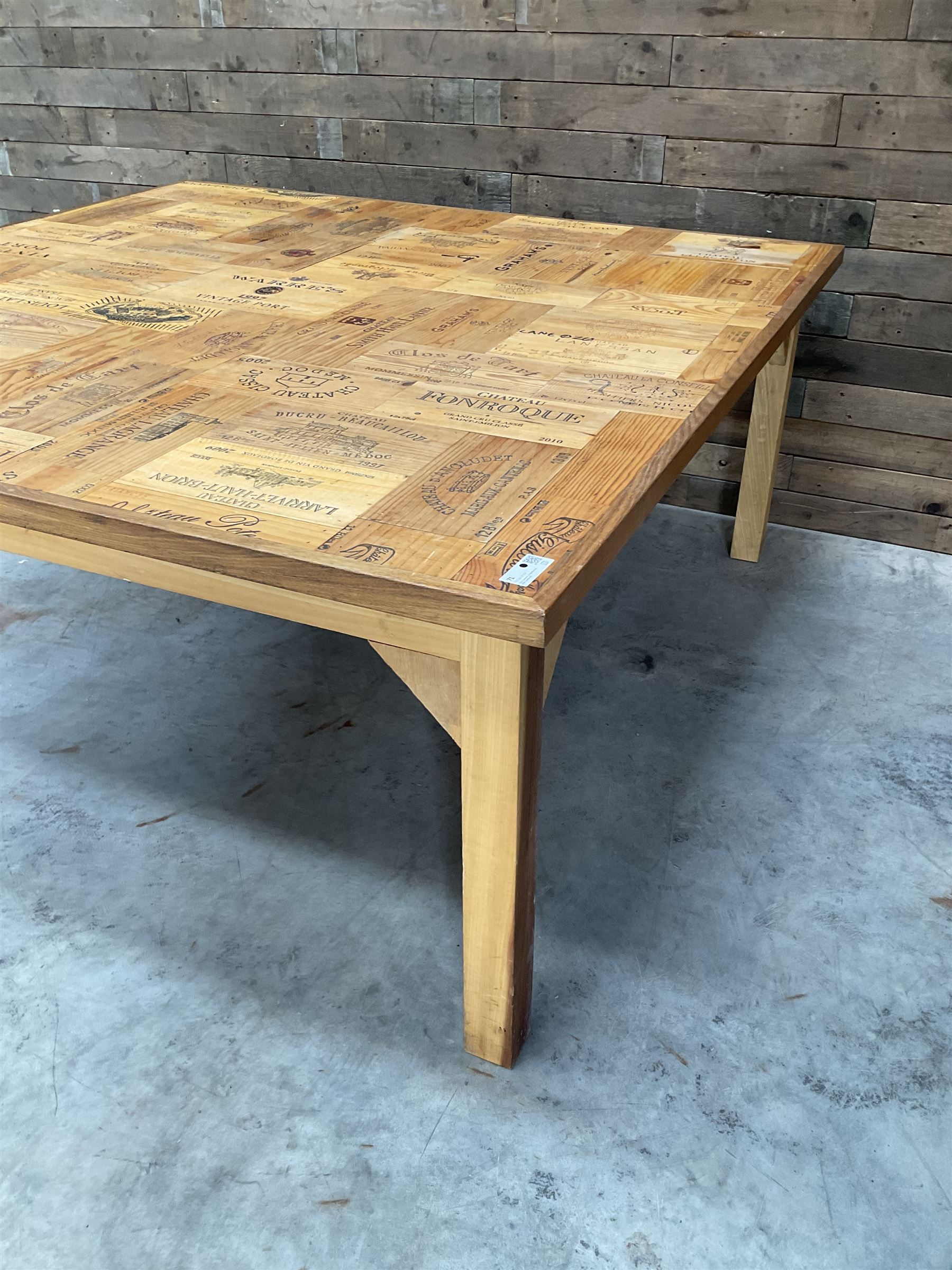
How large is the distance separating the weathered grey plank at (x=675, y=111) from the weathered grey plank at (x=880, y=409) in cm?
57

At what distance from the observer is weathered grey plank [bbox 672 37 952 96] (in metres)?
2.19

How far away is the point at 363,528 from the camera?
1134 millimetres

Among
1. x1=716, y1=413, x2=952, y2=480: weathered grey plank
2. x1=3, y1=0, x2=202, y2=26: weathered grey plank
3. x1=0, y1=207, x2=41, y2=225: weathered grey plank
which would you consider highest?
x1=3, y1=0, x2=202, y2=26: weathered grey plank

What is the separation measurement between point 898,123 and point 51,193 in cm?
256

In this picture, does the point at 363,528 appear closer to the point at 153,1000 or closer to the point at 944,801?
the point at 153,1000

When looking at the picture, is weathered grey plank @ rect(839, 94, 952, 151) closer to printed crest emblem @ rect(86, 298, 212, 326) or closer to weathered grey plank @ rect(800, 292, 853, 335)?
weathered grey plank @ rect(800, 292, 853, 335)

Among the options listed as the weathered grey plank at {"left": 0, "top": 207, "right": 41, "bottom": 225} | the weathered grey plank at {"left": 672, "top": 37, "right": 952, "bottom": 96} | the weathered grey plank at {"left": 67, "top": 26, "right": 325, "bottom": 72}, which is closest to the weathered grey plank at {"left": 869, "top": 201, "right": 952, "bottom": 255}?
the weathered grey plank at {"left": 672, "top": 37, "right": 952, "bottom": 96}

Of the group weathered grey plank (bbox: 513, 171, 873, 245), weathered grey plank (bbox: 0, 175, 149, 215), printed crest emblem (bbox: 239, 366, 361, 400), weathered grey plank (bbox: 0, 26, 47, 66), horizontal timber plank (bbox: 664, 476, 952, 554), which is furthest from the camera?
weathered grey plank (bbox: 0, 175, 149, 215)

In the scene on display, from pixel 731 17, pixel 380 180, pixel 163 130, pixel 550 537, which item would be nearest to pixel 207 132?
pixel 163 130

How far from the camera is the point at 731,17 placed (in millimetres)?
2312

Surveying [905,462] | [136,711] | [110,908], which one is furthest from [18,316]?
[905,462]

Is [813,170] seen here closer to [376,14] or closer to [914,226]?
[914,226]

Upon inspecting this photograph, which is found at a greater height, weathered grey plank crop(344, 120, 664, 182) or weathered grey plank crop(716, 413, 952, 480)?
weathered grey plank crop(344, 120, 664, 182)

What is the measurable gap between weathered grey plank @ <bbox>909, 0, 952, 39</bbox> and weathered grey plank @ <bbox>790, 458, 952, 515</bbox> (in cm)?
94
